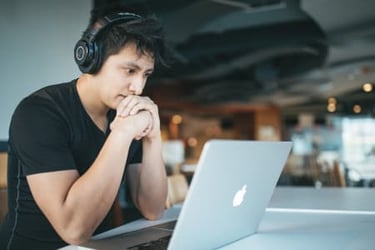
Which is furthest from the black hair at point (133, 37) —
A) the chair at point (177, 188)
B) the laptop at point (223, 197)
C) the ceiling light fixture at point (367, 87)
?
the ceiling light fixture at point (367, 87)

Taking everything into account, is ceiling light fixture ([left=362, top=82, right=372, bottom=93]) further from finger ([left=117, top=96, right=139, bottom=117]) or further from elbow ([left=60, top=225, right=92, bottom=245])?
elbow ([left=60, top=225, right=92, bottom=245])

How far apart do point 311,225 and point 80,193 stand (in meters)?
0.68

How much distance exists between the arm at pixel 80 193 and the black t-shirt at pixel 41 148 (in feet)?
0.13

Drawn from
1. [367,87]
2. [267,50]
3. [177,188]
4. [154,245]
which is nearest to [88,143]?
[154,245]

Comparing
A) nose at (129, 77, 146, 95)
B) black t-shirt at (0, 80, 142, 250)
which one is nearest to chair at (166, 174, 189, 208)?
black t-shirt at (0, 80, 142, 250)

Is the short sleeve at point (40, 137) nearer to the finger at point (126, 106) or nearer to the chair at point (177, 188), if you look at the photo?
the finger at point (126, 106)

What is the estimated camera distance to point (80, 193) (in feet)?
3.30

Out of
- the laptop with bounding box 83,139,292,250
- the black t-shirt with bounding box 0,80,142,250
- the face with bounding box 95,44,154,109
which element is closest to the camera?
the laptop with bounding box 83,139,292,250

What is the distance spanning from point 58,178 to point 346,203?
118cm

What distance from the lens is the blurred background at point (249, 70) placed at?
125 inches

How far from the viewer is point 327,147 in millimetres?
11781

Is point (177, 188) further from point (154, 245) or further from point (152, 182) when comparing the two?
point (154, 245)

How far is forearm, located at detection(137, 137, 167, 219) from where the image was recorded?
1358 mm

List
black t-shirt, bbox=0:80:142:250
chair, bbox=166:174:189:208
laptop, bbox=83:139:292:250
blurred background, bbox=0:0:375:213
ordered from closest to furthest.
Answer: laptop, bbox=83:139:292:250
black t-shirt, bbox=0:80:142:250
chair, bbox=166:174:189:208
blurred background, bbox=0:0:375:213
